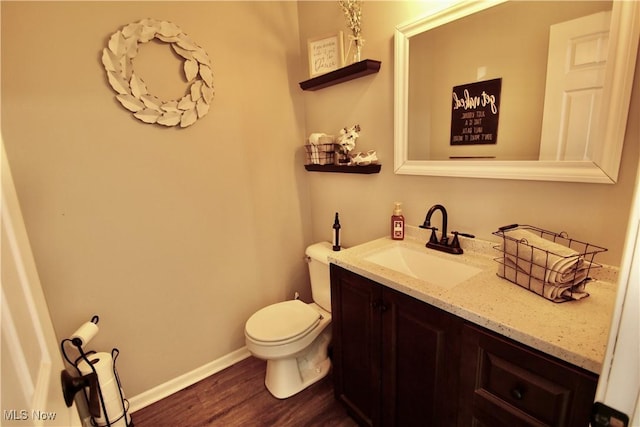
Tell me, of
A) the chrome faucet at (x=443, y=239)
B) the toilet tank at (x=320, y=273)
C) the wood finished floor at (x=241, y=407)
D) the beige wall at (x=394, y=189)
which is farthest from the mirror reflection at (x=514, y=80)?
the wood finished floor at (x=241, y=407)

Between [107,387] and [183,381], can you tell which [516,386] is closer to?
[107,387]

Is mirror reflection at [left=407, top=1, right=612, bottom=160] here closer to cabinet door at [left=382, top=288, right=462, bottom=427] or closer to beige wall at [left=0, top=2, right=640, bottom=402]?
beige wall at [left=0, top=2, right=640, bottom=402]

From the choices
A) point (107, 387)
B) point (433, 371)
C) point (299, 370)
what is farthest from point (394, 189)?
point (107, 387)

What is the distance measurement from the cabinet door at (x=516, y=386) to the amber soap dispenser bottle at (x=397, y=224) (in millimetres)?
761

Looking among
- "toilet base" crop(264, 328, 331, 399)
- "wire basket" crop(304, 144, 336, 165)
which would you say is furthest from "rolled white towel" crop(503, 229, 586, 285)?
"toilet base" crop(264, 328, 331, 399)

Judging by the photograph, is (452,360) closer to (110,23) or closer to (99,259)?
(99,259)

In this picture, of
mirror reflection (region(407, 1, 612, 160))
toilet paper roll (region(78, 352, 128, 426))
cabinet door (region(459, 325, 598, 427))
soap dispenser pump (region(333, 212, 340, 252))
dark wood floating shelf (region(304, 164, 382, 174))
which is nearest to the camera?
cabinet door (region(459, 325, 598, 427))

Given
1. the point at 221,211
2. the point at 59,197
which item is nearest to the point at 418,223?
the point at 221,211

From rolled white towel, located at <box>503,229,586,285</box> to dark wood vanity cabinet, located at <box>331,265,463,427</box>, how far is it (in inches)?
12.2

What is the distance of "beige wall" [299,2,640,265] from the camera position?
1.06 meters

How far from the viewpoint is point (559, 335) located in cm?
81

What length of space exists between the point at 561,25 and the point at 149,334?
7.94 ft

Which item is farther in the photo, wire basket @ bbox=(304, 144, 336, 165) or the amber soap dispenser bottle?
wire basket @ bbox=(304, 144, 336, 165)

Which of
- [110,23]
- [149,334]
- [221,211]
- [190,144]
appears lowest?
[149,334]
